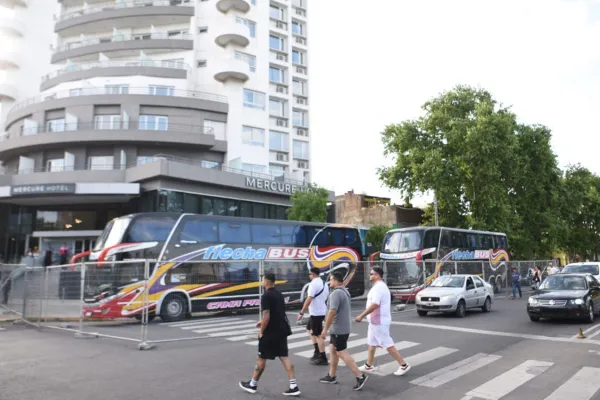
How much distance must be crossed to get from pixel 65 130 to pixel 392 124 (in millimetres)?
28702

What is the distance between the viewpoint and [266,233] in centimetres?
2094

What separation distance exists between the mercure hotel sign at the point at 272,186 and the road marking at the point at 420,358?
1060 inches

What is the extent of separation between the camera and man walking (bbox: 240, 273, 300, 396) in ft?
22.3

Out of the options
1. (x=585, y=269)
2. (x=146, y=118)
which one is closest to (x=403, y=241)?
(x=585, y=269)

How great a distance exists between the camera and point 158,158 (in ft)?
106

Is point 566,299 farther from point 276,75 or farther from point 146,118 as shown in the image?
point 276,75

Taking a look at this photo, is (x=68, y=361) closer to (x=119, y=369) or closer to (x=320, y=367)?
(x=119, y=369)

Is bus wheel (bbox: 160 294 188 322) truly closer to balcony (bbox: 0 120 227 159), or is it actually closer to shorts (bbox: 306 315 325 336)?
shorts (bbox: 306 315 325 336)

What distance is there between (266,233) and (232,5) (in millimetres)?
29731

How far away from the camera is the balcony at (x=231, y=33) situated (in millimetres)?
41237

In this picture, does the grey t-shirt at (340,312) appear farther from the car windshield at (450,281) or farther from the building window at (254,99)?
the building window at (254,99)

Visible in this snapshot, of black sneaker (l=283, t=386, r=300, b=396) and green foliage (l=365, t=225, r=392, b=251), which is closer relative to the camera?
black sneaker (l=283, t=386, r=300, b=396)

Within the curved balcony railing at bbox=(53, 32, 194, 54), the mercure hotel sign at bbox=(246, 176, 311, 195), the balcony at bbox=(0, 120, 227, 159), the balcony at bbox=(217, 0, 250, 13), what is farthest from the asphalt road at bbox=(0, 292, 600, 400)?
the balcony at bbox=(217, 0, 250, 13)

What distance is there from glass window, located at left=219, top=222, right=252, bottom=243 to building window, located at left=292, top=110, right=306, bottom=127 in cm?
3031
